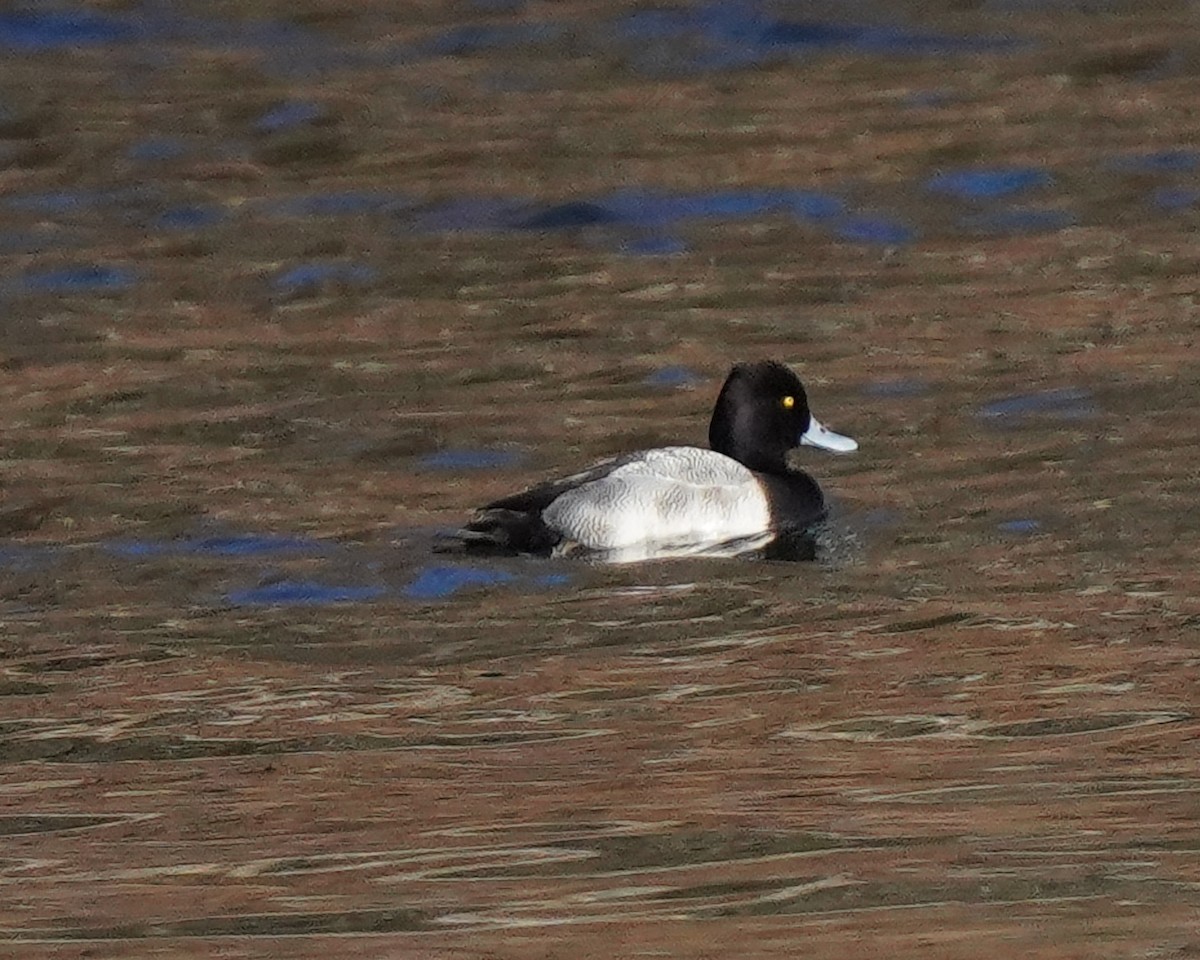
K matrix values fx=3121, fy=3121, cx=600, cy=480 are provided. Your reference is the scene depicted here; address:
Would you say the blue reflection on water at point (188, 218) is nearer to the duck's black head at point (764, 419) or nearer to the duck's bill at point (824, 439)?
the duck's black head at point (764, 419)

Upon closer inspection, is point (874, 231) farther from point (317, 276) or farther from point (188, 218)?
point (188, 218)

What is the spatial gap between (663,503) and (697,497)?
8.1 inches

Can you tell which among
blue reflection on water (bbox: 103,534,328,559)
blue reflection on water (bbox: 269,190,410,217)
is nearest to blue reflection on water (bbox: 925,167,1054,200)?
blue reflection on water (bbox: 269,190,410,217)

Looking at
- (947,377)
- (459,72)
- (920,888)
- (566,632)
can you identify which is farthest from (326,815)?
(459,72)

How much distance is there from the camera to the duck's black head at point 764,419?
1155 cm

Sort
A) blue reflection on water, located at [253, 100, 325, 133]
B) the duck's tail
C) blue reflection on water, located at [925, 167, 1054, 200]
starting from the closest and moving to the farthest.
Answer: the duck's tail < blue reflection on water, located at [925, 167, 1054, 200] < blue reflection on water, located at [253, 100, 325, 133]

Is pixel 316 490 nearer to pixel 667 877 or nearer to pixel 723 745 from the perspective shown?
pixel 723 745

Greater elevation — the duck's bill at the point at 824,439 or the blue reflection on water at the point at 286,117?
the blue reflection on water at the point at 286,117

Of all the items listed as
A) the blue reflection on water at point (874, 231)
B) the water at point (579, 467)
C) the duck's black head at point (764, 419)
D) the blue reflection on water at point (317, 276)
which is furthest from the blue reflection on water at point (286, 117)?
the duck's black head at point (764, 419)

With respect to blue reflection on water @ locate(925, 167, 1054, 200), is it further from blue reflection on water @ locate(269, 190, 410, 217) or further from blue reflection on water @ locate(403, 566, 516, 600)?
blue reflection on water @ locate(403, 566, 516, 600)

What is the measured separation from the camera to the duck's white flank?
10578 millimetres

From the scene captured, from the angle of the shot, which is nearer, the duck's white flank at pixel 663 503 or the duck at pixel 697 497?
the duck at pixel 697 497

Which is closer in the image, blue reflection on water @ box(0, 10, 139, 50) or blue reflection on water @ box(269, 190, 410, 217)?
blue reflection on water @ box(269, 190, 410, 217)

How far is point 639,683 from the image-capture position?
27.3 feet
